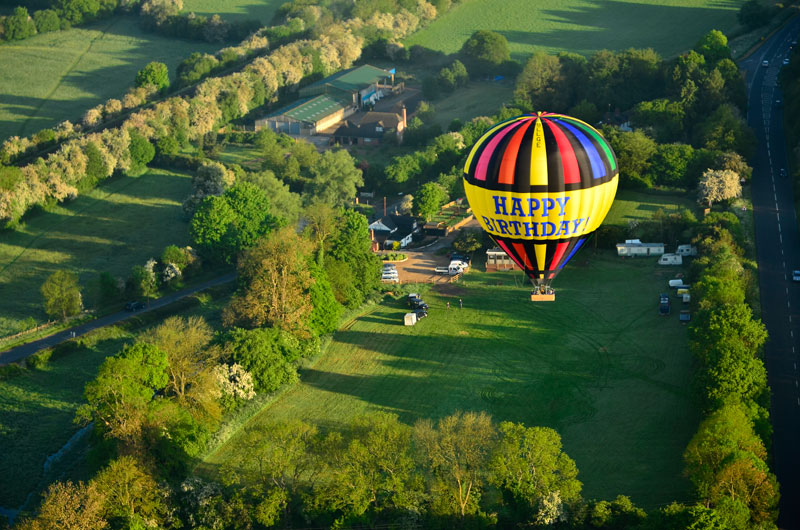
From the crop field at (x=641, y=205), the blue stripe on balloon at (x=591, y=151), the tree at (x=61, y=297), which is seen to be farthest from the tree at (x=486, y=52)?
the blue stripe on balloon at (x=591, y=151)

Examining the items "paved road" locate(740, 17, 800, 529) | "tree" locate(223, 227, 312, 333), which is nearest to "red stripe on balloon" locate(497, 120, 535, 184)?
"tree" locate(223, 227, 312, 333)

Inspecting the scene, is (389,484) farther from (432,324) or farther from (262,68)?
(262,68)

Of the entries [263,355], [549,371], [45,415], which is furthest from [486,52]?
[45,415]

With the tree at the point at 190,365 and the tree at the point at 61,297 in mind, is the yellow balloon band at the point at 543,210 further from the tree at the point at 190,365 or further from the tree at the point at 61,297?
the tree at the point at 61,297

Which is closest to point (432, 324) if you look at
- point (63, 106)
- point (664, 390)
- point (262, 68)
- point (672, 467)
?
point (664, 390)

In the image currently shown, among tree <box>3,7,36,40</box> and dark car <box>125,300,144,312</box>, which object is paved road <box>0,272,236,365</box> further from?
tree <box>3,7,36,40</box>

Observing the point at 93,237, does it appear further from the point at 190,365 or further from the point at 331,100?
the point at 331,100
